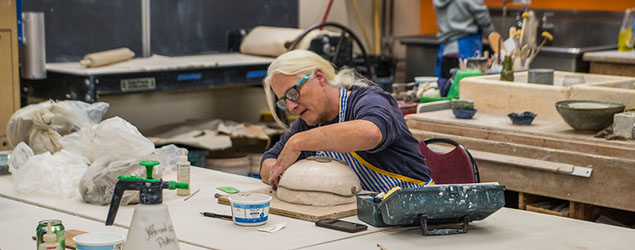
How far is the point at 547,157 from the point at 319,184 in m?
1.46

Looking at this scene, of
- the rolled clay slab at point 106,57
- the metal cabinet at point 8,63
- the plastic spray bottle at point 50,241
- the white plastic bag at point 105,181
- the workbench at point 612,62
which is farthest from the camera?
the workbench at point 612,62

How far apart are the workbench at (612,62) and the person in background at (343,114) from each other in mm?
3936

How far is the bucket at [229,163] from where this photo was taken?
5938mm

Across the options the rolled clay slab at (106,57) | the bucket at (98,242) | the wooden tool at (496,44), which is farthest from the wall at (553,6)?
the bucket at (98,242)

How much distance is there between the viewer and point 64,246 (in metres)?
2.27

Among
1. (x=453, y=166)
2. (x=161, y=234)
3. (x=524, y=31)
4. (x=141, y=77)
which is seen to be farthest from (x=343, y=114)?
(x=141, y=77)

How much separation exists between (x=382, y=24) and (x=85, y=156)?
638cm

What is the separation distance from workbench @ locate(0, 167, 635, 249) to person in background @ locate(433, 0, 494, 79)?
4353 mm

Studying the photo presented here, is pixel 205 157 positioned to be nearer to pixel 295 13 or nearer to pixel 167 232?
pixel 295 13

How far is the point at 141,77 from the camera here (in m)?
5.53

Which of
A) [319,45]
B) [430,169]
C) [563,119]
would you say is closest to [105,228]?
[430,169]

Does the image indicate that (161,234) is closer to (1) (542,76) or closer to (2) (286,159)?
(2) (286,159)

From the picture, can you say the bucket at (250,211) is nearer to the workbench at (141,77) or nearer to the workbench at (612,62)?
the workbench at (141,77)

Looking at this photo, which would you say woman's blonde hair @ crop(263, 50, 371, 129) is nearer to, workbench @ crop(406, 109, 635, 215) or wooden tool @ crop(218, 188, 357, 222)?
wooden tool @ crop(218, 188, 357, 222)
